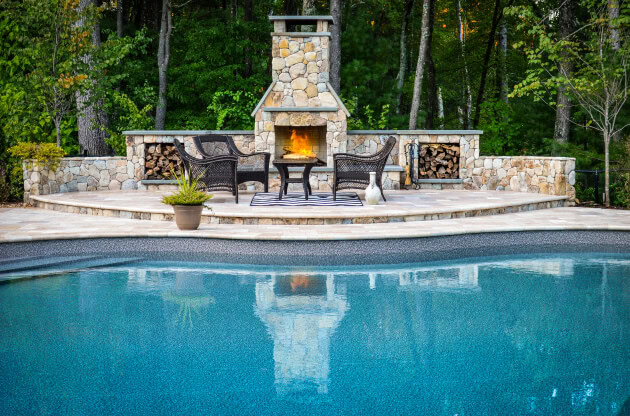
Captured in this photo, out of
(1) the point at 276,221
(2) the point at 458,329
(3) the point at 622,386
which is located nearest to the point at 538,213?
(1) the point at 276,221

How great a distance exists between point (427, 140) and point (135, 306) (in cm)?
853

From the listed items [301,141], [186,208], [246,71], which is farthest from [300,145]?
[246,71]

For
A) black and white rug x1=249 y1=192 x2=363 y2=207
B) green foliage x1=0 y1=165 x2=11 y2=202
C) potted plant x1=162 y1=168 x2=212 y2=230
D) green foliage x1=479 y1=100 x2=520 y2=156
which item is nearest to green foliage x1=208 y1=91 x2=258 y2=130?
black and white rug x1=249 y1=192 x2=363 y2=207

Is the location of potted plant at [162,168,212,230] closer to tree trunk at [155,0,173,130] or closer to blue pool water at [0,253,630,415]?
blue pool water at [0,253,630,415]

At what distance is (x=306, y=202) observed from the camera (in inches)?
387

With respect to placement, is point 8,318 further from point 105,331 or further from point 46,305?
point 105,331

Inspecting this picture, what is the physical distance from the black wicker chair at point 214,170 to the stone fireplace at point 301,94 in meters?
2.77

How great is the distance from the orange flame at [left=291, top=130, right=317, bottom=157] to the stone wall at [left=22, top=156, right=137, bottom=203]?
3.21 meters

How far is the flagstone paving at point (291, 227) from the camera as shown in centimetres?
718

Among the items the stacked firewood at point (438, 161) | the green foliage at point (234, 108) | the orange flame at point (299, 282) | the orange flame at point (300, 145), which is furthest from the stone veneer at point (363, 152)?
the orange flame at point (299, 282)

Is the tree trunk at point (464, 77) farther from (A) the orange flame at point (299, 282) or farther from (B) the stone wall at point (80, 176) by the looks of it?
(A) the orange flame at point (299, 282)

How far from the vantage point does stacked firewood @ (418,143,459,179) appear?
1278 centimetres

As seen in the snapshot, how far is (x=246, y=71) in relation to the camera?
65.0 feet

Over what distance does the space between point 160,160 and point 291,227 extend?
5.62 meters
